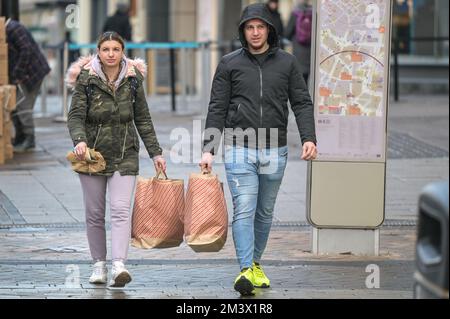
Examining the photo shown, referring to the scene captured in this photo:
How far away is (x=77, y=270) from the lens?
8586 millimetres

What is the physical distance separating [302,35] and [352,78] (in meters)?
10.4

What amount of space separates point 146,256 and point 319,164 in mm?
1486

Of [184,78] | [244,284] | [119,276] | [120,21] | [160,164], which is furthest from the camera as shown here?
[120,21]

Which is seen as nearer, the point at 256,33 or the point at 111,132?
the point at 256,33

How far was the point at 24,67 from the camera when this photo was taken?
15078mm

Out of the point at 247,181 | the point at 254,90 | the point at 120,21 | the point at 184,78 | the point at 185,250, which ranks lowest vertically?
the point at 185,250

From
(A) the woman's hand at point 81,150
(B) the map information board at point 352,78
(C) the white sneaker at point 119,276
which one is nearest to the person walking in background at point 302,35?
(B) the map information board at point 352,78

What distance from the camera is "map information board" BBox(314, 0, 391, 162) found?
8992mm

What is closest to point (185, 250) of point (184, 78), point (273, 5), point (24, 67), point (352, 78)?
point (352, 78)

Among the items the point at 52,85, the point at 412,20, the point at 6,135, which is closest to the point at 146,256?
the point at 6,135

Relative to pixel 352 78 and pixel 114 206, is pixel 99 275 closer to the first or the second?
pixel 114 206

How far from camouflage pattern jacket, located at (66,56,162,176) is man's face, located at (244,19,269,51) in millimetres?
830

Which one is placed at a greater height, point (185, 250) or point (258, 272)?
point (258, 272)

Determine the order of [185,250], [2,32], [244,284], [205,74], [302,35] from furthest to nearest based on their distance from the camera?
[205,74] < [302,35] < [2,32] < [185,250] < [244,284]
